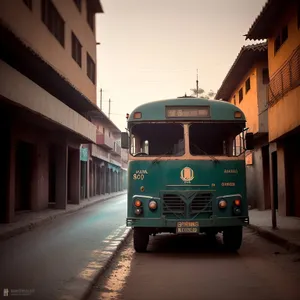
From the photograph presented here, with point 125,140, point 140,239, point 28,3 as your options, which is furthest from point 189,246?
point 28,3

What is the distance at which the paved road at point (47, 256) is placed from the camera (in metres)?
5.79

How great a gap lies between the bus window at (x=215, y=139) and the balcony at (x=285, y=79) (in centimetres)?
508

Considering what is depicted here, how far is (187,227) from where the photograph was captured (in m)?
8.57

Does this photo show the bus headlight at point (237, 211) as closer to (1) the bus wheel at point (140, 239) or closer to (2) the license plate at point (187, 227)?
(2) the license plate at point (187, 227)

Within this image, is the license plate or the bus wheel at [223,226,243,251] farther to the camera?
the bus wheel at [223,226,243,251]

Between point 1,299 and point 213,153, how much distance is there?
5464mm

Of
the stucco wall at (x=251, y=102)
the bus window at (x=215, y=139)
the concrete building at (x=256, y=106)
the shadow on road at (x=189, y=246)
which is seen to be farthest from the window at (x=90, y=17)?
the bus window at (x=215, y=139)

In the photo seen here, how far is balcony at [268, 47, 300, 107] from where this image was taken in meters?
13.5

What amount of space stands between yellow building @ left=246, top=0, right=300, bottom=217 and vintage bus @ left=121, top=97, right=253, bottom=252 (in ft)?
14.9

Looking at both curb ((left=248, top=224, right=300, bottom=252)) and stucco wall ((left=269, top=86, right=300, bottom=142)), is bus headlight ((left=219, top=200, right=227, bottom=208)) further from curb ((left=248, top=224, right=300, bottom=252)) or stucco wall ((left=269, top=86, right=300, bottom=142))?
stucco wall ((left=269, top=86, right=300, bottom=142))

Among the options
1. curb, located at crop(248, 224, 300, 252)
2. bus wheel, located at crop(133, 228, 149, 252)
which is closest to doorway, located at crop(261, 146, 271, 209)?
curb, located at crop(248, 224, 300, 252)

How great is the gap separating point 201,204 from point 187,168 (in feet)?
2.62

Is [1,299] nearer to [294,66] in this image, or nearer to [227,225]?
[227,225]

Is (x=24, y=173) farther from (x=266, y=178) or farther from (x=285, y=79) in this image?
(x=285, y=79)
